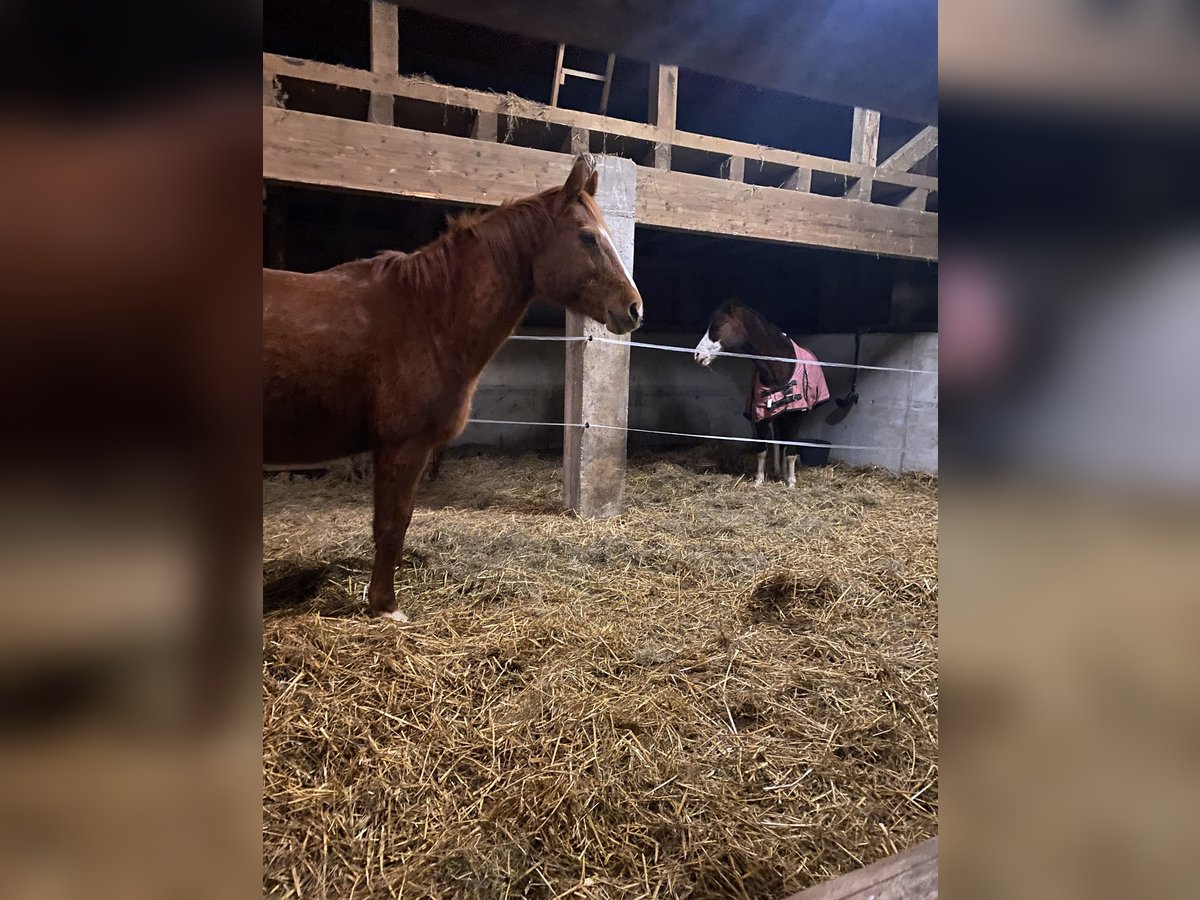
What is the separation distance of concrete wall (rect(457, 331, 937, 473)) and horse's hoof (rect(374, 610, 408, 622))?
3.33 metres

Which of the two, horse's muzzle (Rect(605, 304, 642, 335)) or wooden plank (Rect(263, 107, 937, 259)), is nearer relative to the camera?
horse's muzzle (Rect(605, 304, 642, 335))

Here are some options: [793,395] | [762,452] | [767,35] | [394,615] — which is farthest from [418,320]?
[793,395]

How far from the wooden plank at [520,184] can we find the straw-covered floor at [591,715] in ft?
5.36

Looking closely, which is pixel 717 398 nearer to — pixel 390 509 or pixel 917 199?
pixel 917 199

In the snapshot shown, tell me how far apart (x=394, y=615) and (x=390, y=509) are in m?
0.36

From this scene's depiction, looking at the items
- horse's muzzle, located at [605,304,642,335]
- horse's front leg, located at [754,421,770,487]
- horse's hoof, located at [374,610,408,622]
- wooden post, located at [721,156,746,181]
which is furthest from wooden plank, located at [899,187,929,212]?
horse's hoof, located at [374,610,408,622]

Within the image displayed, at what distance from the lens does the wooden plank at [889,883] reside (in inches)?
43.1

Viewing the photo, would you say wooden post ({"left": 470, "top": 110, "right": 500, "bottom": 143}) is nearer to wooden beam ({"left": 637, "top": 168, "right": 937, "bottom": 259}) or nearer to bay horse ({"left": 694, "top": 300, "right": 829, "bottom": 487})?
wooden beam ({"left": 637, "top": 168, "right": 937, "bottom": 259})

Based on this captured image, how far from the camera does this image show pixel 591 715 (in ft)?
5.78

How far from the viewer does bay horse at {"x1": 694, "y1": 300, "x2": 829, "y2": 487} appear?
5.23 m
